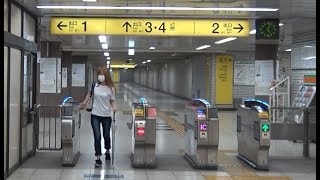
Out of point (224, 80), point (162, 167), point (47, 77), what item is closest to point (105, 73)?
point (162, 167)

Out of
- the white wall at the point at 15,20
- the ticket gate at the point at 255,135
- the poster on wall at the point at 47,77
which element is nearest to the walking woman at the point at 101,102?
the white wall at the point at 15,20

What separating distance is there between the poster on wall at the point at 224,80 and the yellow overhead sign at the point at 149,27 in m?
12.1

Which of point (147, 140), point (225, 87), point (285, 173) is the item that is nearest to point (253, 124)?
point (285, 173)

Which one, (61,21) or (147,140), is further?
(61,21)

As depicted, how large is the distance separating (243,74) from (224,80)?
1018 mm

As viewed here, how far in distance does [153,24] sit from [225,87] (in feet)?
41.4

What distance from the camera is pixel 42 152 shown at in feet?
28.6

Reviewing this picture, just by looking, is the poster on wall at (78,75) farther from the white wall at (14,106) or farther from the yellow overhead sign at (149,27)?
the white wall at (14,106)

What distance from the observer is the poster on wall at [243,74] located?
21.4m

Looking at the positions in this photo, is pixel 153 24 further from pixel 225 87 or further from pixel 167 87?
pixel 167 87

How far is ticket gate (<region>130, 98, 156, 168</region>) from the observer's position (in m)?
7.40

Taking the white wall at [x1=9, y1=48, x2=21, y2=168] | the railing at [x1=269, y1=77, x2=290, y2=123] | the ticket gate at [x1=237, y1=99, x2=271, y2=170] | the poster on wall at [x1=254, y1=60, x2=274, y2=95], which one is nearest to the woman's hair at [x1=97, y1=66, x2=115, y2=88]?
the white wall at [x1=9, y1=48, x2=21, y2=168]

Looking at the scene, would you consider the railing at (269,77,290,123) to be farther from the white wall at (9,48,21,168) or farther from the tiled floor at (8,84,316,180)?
the white wall at (9,48,21,168)

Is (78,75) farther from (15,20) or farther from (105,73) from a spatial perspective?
(15,20)
